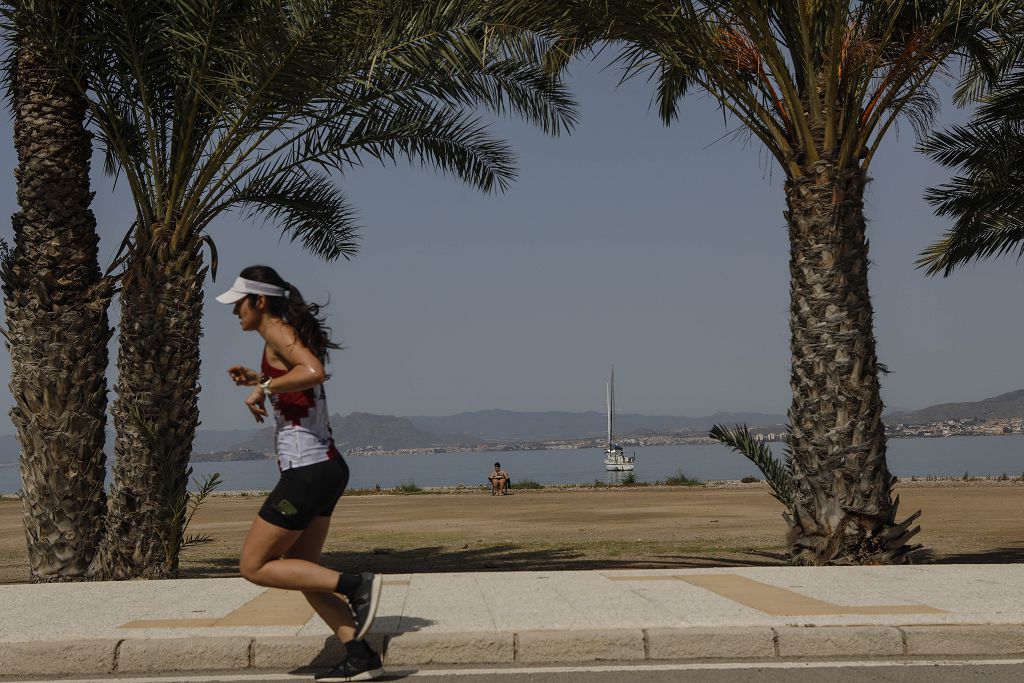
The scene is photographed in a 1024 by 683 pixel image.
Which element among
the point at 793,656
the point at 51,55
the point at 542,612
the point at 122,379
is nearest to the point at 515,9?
the point at 51,55

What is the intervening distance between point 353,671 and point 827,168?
22.9 feet

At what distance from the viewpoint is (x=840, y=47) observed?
1043 cm

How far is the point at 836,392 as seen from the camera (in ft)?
33.9

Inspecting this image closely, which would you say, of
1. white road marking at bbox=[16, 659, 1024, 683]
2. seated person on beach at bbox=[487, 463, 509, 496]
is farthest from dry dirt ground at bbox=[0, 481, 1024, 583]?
white road marking at bbox=[16, 659, 1024, 683]

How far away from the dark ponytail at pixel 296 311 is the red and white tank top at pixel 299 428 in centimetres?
24

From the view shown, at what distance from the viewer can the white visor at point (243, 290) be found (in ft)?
18.8

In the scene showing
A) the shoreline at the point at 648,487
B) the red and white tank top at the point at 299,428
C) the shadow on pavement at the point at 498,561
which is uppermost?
the red and white tank top at the point at 299,428

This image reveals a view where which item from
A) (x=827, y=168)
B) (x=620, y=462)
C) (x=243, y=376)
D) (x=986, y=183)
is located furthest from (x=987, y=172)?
(x=620, y=462)

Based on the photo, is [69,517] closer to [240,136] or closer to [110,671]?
[240,136]

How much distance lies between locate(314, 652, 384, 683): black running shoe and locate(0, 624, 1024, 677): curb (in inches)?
20.0

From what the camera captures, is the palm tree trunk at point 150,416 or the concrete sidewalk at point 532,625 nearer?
the concrete sidewalk at point 532,625

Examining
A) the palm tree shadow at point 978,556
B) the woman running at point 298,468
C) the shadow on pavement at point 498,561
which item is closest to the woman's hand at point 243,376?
the woman running at point 298,468

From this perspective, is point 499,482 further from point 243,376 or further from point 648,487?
point 243,376

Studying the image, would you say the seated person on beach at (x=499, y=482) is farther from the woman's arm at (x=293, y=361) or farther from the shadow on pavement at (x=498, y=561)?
the woman's arm at (x=293, y=361)
